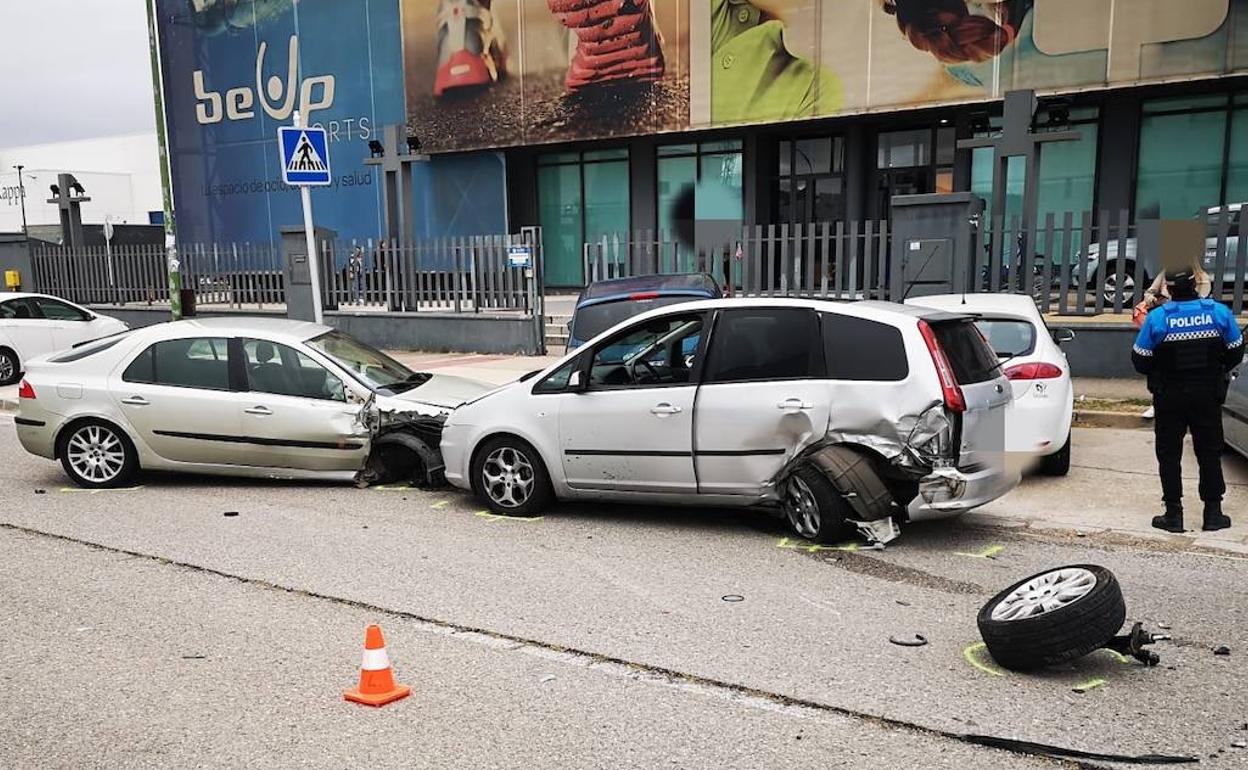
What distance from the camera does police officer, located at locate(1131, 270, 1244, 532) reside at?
6.19 meters

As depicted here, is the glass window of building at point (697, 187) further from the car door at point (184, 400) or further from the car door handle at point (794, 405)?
the car door handle at point (794, 405)

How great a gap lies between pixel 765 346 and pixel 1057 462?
11.3 ft

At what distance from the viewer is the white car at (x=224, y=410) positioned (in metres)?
7.96

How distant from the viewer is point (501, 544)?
21.1 ft

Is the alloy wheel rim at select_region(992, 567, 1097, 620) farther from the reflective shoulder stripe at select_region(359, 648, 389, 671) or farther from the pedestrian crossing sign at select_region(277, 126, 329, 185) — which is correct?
the pedestrian crossing sign at select_region(277, 126, 329, 185)

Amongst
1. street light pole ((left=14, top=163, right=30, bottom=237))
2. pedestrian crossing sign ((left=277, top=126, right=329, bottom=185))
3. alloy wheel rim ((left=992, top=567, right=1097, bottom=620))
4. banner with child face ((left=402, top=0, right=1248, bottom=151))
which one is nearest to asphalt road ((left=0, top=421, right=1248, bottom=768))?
alloy wheel rim ((left=992, top=567, right=1097, bottom=620))

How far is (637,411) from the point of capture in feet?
21.6

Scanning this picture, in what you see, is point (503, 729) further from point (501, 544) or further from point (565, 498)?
point (565, 498)

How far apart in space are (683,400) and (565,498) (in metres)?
1.32

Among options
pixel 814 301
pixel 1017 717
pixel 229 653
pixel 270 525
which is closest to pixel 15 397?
pixel 270 525

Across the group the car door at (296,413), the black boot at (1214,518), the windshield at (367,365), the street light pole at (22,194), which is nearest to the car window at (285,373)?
the car door at (296,413)

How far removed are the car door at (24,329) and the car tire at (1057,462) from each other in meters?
15.1

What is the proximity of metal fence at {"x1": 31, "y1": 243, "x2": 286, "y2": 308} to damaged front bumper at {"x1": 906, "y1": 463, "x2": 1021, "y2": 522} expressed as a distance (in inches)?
634

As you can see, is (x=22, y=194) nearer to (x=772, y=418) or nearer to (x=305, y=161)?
(x=305, y=161)
